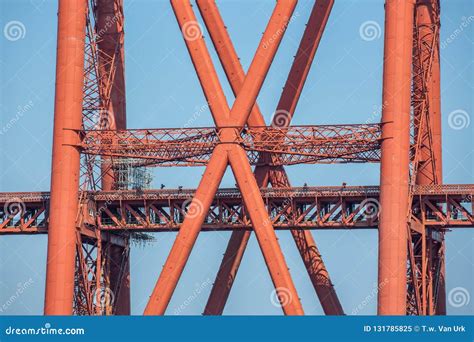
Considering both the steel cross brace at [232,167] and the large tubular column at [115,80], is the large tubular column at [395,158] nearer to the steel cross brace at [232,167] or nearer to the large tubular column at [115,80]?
the steel cross brace at [232,167]

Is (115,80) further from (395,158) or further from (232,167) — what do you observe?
(395,158)

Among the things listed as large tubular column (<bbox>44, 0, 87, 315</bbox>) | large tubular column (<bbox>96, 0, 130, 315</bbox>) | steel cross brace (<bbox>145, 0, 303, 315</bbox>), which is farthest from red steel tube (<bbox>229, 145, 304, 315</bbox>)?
large tubular column (<bbox>96, 0, 130, 315</bbox>)

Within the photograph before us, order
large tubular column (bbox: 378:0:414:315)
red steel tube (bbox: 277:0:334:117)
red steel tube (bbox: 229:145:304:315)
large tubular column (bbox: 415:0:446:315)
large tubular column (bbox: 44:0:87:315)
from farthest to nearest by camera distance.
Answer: large tubular column (bbox: 415:0:446:315) → red steel tube (bbox: 277:0:334:117) → large tubular column (bbox: 44:0:87:315) → red steel tube (bbox: 229:145:304:315) → large tubular column (bbox: 378:0:414:315)

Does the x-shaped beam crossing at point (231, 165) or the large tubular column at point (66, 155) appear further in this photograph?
the large tubular column at point (66, 155)

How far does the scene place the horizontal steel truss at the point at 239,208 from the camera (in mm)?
89938

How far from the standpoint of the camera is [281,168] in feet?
316

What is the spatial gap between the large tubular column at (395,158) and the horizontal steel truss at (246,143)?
131 centimetres

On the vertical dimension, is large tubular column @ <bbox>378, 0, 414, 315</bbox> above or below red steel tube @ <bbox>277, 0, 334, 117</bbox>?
below

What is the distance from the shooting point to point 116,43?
94.8 metres

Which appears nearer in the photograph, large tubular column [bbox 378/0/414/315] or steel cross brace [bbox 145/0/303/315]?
large tubular column [bbox 378/0/414/315]

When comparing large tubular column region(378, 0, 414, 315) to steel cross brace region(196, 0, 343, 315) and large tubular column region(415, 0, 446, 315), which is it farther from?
steel cross brace region(196, 0, 343, 315)

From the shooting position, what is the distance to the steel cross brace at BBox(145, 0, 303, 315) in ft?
275

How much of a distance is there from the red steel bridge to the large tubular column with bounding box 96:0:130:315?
79mm

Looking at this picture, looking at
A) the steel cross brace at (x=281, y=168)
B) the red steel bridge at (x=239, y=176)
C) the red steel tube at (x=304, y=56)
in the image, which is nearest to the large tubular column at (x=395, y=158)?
the red steel bridge at (x=239, y=176)
